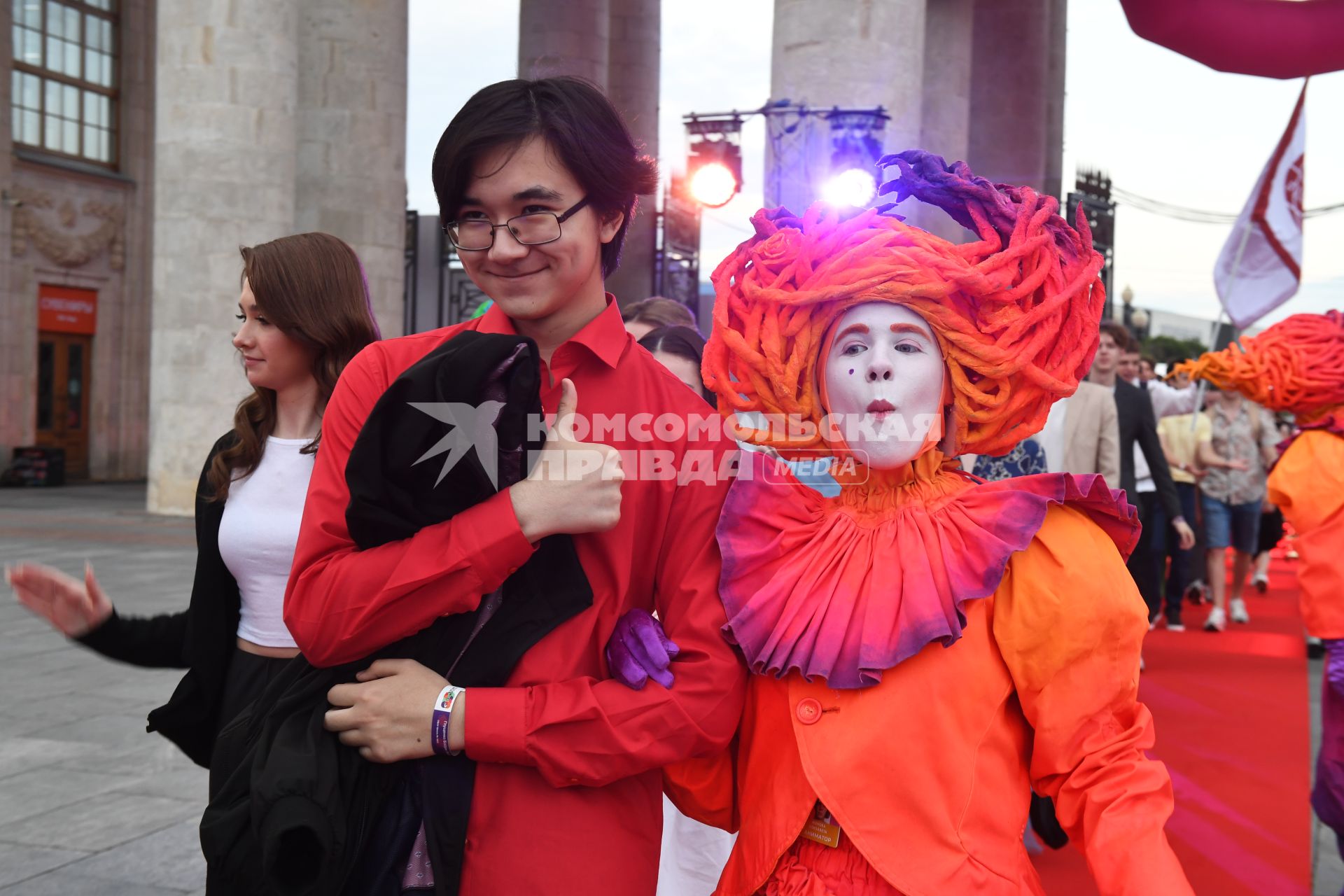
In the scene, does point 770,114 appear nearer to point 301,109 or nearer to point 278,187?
point 278,187

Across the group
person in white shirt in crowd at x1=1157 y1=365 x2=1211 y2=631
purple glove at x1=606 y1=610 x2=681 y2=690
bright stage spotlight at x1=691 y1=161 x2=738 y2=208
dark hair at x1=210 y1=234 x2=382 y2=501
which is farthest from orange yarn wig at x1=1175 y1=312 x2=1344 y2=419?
bright stage spotlight at x1=691 y1=161 x2=738 y2=208

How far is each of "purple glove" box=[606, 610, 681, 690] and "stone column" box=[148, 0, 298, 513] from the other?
12146mm

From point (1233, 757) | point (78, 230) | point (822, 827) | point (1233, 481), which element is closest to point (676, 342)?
point (822, 827)

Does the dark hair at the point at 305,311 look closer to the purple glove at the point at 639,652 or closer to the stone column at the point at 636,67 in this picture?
the purple glove at the point at 639,652

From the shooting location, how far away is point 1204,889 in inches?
160

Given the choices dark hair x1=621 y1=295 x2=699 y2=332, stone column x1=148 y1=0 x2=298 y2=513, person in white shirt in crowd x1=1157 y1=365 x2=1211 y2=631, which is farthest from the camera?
stone column x1=148 y1=0 x2=298 y2=513

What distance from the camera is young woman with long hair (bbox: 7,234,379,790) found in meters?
2.62

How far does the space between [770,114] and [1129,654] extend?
1018 cm

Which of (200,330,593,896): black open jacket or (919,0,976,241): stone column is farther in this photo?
Result: (919,0,976,241): stone column

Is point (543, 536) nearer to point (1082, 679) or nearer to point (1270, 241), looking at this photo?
point (1082, 679)

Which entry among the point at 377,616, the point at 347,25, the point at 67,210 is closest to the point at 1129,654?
the point at 377,616

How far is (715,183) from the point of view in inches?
524

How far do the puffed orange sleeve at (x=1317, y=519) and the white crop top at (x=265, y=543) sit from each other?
331 cm

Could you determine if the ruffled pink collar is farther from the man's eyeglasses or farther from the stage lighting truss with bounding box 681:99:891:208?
the stage lighting truss with bounding box 681:99:891:208
